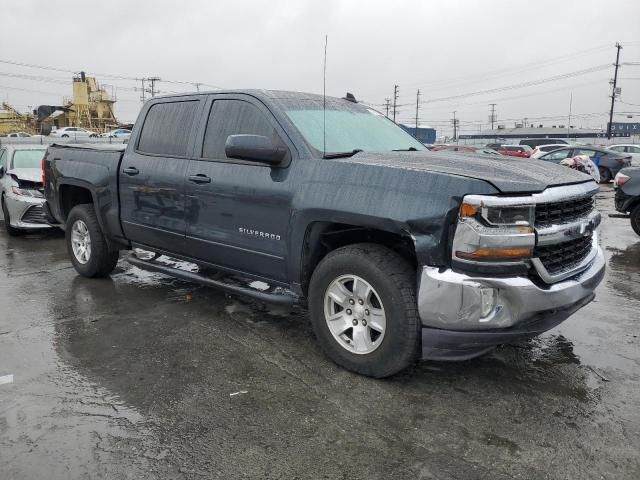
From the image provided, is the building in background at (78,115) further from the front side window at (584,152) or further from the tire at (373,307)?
the tire at (373,307)

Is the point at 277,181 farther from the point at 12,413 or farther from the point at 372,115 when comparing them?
the point at 12,413

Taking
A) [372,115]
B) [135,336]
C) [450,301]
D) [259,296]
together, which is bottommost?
[135,336]

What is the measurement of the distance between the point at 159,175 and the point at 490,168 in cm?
285

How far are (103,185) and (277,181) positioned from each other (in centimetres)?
241

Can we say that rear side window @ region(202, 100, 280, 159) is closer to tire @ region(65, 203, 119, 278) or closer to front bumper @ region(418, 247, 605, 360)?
front bumper @ region(418, 247, 605, 360)

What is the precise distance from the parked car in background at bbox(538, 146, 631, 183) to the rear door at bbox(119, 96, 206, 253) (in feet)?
61.7

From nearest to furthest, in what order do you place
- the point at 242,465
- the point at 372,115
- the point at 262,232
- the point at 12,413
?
the point at 242,465, the point at 12,413, the point at 262,232, the point at 372,115

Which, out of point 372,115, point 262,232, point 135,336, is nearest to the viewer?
point 262,232

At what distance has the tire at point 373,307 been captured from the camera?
323 cm

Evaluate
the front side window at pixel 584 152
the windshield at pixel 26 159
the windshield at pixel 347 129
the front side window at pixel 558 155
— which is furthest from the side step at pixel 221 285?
the front side window at pixel 584 152

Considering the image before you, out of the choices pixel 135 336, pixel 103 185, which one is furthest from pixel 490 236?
pixel 103 185

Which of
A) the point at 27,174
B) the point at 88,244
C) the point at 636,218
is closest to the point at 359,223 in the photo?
the point at 88,244

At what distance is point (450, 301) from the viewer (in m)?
3.01

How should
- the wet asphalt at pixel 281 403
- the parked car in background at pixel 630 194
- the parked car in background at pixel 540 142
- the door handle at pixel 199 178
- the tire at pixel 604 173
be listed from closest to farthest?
the wet asphalt at pixel 281 403
the door handle at pixel 199 178
the parked car in background at pixel 630 194
the tire at pixel 604 173
the parked car in background at pixel 540 142
